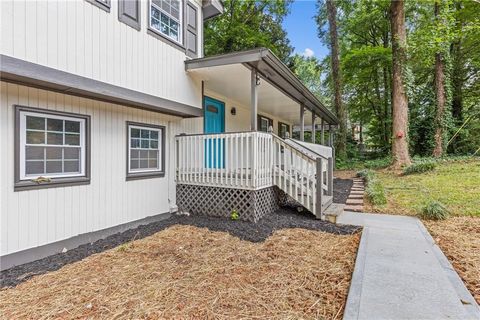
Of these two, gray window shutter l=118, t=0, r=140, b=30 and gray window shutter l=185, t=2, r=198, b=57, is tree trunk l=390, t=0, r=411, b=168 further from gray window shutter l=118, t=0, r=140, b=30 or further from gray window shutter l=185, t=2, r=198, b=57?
gray window shutter l=118, t=0, r=140, b=30

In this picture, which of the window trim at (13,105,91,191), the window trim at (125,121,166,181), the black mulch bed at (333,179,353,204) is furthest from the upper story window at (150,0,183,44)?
the black mulch bed at (333,179,353,204)

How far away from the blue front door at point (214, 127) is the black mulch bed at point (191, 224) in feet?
4.17

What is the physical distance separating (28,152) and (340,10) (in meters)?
23.5

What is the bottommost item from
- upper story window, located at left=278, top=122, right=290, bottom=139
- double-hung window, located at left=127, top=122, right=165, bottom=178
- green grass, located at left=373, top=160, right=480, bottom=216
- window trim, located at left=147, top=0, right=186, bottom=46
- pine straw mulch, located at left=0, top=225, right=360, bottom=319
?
pine straw mulch, located at left=0, top=225, right=360, bottom=319

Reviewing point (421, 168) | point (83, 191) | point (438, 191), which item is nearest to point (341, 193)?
point (438, 191)

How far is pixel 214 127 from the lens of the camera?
8.12 m

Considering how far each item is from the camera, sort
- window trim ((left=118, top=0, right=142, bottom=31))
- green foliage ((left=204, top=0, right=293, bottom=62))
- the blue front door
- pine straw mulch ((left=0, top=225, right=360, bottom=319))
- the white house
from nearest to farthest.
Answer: pine straw mulch ((left=0, top=225, right=360, bottom=319)) → the white house → window trim ((left=118, top=0, right=142, bottom=31)) → the blue front door → green foliage ((left=204, top=0, right=293, bottom=62))

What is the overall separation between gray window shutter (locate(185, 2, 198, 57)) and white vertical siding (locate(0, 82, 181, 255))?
1.79 meters

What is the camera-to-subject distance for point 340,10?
68.4ft

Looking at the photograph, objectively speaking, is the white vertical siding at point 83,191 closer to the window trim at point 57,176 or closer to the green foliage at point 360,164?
the window trim at point 57,176

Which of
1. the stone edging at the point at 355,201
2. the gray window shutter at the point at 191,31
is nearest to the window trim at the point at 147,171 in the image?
the gray window shutter at the point at 191,31

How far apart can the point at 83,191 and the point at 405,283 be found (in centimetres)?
456

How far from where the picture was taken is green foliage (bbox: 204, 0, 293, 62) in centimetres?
1501

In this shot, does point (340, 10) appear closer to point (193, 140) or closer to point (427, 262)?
point (193, 140)
